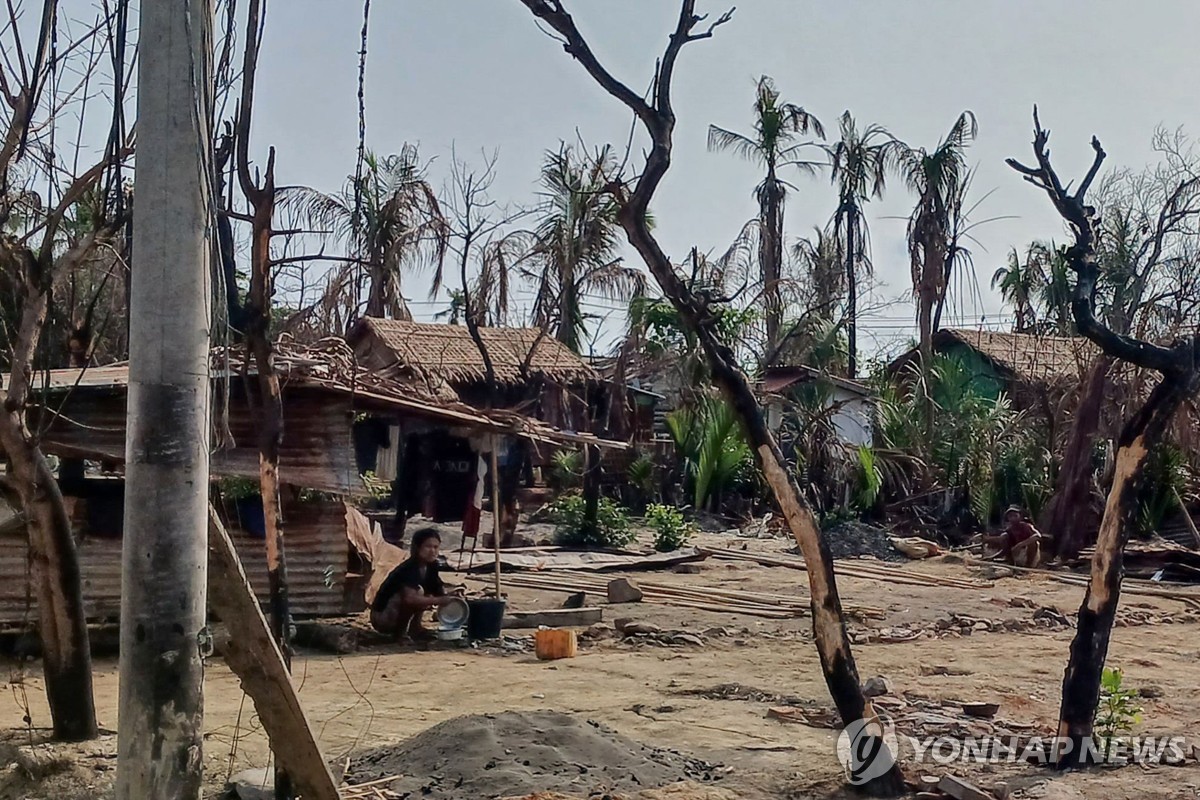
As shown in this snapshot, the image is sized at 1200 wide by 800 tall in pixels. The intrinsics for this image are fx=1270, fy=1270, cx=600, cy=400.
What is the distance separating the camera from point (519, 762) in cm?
607

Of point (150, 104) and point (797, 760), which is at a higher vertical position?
point (150, 104)

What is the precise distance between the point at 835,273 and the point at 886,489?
1157 cm

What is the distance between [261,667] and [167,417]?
3.67 feet

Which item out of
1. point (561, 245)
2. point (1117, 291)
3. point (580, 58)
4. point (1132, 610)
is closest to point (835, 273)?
point (561, 245)

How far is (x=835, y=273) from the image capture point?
1395 inches

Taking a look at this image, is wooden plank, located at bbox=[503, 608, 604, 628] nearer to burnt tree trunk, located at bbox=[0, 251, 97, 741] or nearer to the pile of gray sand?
the pile of gray sand

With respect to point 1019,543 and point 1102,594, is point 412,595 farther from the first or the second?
point 1019,543

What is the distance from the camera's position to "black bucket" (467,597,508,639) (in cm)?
1121

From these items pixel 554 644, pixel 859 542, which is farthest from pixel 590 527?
pixel 554 644

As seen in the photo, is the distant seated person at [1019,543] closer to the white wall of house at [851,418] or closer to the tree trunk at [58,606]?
the white wall of house at [851,418]

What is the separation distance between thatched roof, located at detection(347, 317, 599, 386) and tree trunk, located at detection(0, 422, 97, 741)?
1841 cm

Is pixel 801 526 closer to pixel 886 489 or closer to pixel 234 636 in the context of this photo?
pixel 234 636

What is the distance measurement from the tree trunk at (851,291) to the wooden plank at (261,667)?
31612 millimetres

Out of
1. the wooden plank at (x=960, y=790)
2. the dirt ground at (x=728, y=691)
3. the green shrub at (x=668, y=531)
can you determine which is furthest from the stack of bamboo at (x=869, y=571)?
the wooden plank at (x=960, y=790)
